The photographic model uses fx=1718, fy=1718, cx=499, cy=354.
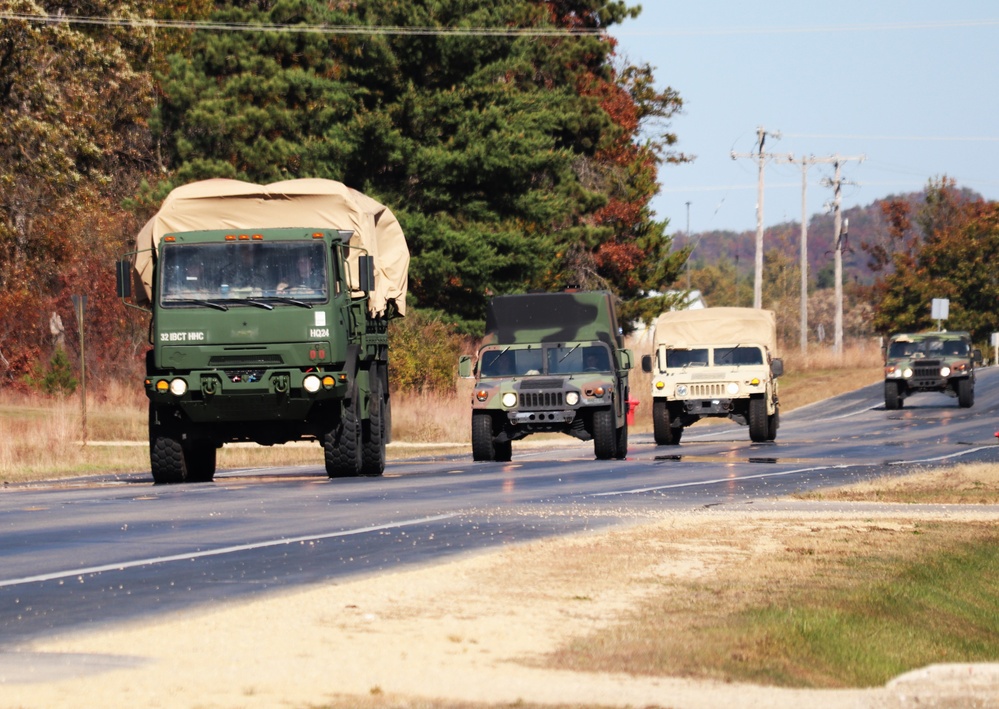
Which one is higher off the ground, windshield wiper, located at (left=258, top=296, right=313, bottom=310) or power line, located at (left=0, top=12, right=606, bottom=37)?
power line, located at (left=0, top=12, right=606, bottom=37)

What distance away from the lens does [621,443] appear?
95.7 ft

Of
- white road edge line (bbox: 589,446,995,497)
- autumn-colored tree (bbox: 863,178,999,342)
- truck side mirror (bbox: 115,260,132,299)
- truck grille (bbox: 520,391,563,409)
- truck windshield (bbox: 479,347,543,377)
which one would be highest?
autumn-colored tree (bbox: 863,178,999,342)

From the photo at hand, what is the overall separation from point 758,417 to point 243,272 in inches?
608

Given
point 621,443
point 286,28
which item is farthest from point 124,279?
point 286,28

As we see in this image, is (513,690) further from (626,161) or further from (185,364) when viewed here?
(626,161)

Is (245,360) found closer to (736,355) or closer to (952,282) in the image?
(736,355)

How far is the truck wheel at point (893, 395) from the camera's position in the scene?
52.9 meters

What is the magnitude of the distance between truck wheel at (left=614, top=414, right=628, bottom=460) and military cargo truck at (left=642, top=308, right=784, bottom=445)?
16.2 feet

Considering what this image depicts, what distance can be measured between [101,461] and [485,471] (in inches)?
311

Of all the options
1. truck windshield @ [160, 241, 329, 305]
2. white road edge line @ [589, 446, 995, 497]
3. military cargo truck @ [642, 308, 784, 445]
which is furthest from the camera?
military cargo truck @ [642, 308, 784, 445]

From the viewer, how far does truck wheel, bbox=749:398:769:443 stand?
34.2m

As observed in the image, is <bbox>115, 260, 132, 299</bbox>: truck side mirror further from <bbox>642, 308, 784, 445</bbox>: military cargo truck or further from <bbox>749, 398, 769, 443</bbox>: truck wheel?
<bbox>749, 398, 769, 443</bbox>: truck wheel

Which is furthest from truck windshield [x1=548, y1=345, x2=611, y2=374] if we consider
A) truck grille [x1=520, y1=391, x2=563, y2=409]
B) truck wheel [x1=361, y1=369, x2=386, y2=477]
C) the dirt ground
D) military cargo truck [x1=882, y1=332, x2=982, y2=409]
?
military cargo truck [x1=882, y1=332, x2=982, y2=409]

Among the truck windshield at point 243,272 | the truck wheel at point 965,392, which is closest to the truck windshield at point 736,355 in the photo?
the truck windshield at point 243,272
